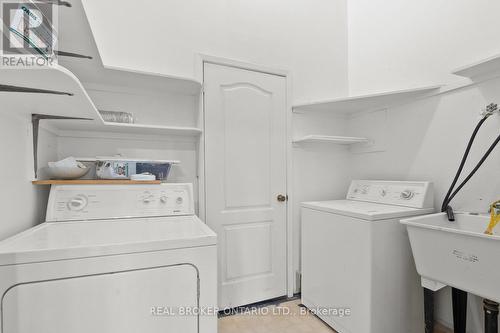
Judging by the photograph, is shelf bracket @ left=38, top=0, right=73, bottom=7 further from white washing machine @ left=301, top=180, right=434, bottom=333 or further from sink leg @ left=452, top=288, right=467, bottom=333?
sink leg @ left=452, top=288, right=467, bottom=333

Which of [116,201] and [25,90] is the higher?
[25,90]

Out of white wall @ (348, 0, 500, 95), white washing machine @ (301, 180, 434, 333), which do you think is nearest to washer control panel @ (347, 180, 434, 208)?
white washing machine @ (301, 180, 434, 333)

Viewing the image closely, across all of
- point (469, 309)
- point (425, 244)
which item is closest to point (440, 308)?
point (469, 309)

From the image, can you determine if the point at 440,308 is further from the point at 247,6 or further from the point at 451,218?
the point at 247,6

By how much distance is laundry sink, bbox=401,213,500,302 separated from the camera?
1.09 meters

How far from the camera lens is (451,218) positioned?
1.60 metres

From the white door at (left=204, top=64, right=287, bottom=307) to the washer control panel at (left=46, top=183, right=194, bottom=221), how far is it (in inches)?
15.7

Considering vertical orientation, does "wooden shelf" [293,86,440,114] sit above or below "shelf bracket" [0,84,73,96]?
above

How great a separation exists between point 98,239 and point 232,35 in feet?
6.25

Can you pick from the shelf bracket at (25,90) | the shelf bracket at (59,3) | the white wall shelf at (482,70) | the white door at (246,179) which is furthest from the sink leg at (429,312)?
the shelf bracket at (59,3)

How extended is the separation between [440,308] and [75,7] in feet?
9.42

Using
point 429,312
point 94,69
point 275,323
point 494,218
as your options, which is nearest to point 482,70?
point 494,218

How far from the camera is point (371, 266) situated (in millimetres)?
1567

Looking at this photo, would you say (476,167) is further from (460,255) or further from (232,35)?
(232,35)
